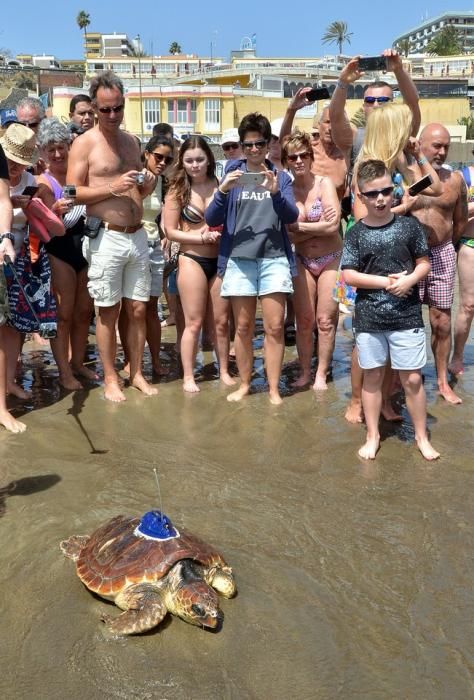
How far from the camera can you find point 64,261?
569 cm

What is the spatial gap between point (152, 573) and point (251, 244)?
3.05 metres

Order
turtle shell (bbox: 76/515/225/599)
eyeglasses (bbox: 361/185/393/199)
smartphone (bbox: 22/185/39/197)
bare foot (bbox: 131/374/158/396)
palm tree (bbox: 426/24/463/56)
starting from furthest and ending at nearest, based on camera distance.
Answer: palm tree (bbox: 426/24/463/56) < bare foot (bbox: 131/374/158/396) < smartphone (bbox: 22/185/39/197) < eyeglasses (bbox: 361/185/393/199) < turtle shell (bbox: 76/515/225/599)

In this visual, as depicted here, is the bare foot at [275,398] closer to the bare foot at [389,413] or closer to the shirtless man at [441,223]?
the bare foot at [389,413]

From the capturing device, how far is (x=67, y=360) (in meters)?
5.79

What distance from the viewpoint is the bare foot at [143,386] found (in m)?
5.66

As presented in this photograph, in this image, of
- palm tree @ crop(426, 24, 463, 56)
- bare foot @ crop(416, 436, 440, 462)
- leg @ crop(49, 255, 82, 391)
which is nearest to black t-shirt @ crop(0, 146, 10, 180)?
leg @ crop(49, 255, 82, 391)

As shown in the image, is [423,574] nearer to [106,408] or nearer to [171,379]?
[106,408]

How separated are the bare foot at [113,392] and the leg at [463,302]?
10.2ft

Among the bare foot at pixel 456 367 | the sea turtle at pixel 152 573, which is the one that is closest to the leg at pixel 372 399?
the sea turtle at pixel 152 573

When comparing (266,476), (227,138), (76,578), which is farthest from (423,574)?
(227,138)

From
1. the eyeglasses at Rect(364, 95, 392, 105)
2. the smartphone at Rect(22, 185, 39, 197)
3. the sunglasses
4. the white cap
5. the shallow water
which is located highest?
the eyeglasses at Rect(364, 95, 392, 105)

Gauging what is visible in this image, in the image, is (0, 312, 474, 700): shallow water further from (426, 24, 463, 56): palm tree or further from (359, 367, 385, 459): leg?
(426, 24, 463, 56): palm tree

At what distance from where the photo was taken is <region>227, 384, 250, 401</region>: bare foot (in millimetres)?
5491

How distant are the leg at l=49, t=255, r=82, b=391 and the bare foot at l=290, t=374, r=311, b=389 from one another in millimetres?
1907
